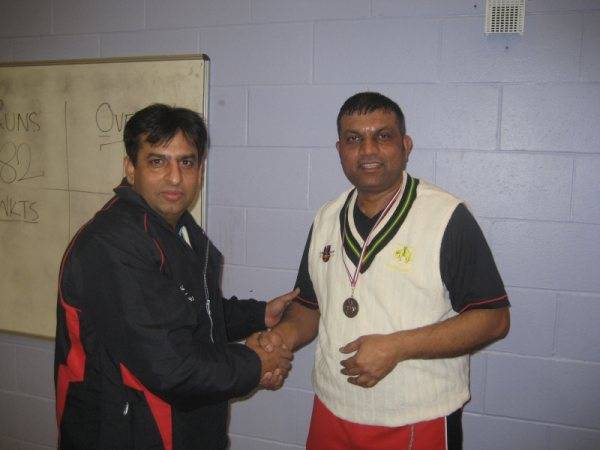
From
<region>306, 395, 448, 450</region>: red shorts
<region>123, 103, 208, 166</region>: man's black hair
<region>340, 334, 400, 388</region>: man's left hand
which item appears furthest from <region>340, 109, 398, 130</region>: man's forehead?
<region>306, 395, 448, 450</region>: red shorts

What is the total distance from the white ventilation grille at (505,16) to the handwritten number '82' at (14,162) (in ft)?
7.24

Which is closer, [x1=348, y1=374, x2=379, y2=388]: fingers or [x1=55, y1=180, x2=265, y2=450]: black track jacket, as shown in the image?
[x1=55, y1=180, x2=265, y2=450]: black track jacket

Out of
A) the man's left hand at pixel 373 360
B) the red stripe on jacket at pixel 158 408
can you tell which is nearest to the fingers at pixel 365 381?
the man's left hand at pixel 373 360

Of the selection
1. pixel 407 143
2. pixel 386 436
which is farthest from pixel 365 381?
pixel 407 143

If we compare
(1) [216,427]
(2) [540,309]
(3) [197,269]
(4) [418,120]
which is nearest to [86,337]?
(3) [197,269]

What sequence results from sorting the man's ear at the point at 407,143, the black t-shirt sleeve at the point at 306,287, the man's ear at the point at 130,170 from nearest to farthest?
the man's ear at the point at 130,170
the man's ear at the point at 407,143
the black t-shirt sleeve at the point at 306,287

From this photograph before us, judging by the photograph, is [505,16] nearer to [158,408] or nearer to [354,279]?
[354,279]

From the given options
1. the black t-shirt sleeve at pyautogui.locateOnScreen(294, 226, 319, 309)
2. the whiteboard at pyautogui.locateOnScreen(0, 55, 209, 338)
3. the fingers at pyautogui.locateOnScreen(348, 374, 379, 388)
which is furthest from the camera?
the whiteboard at pyautogui.locateOnScreen(0, 55, 209, 338)

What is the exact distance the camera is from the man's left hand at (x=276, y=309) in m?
1.87

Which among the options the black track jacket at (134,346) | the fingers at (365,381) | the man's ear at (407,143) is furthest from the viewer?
the man's ear at (407,143)

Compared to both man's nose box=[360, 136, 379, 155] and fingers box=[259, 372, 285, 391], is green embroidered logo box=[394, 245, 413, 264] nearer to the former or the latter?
man's nose box=[360, 136, 379, 155]

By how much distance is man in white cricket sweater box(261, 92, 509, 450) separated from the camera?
1401mm

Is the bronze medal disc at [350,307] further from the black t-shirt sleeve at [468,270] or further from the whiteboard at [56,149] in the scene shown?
the whiteboard at [56,149]

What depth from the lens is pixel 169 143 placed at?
147cm
